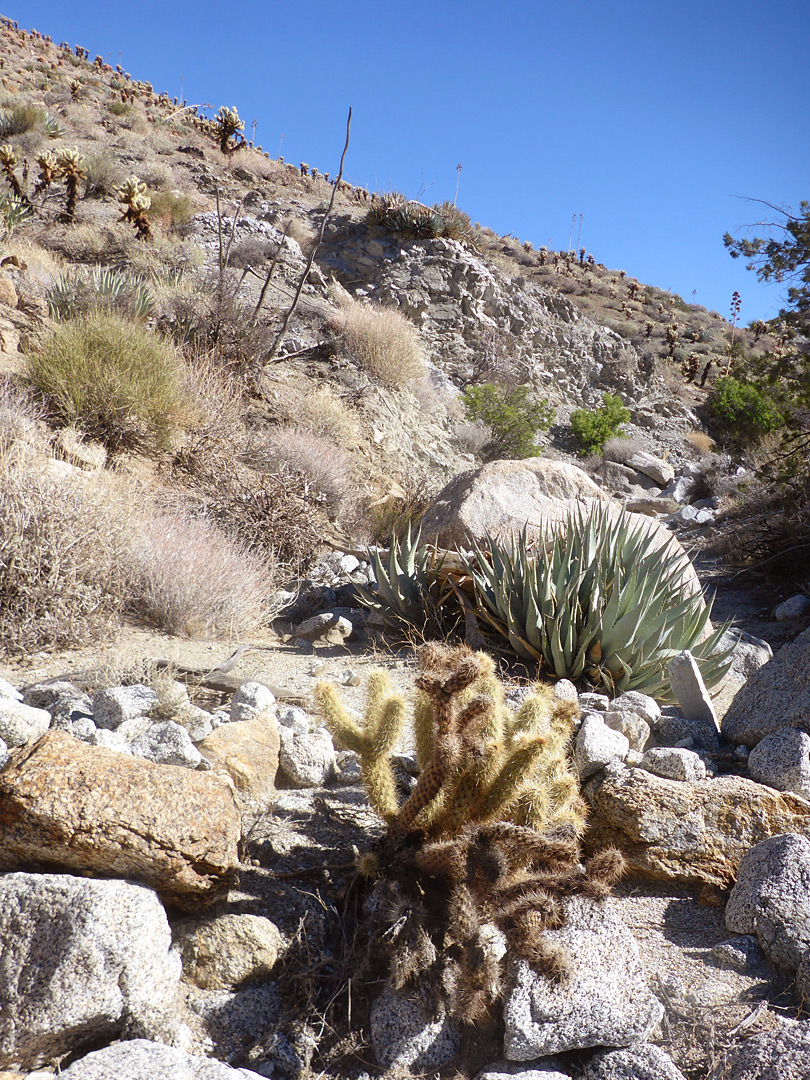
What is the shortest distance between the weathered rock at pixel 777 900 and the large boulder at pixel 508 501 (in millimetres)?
3969

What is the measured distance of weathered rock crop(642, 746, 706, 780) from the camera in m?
2.92

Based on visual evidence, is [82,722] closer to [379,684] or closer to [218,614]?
[379,684]

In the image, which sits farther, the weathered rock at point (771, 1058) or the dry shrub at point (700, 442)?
the dry shrub at point (700, 442)

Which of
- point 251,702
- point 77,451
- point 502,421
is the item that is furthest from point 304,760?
point 502,421

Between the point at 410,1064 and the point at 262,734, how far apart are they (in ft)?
4.35

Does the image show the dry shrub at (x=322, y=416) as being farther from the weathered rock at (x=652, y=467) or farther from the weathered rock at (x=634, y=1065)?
the weathered rock at (x=634, y=1065)

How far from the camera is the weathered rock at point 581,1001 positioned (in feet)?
5.80

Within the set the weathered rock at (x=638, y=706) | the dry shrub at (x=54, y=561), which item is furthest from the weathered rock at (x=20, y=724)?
the weathered rock at (x=638, y=706)

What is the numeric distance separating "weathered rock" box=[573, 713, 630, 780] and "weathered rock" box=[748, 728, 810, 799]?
583mm

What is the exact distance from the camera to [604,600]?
178 inches

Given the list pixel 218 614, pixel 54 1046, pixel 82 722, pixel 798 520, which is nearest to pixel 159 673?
pixel 82 722

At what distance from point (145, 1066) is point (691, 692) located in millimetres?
3097

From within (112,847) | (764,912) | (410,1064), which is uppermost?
(764,912)

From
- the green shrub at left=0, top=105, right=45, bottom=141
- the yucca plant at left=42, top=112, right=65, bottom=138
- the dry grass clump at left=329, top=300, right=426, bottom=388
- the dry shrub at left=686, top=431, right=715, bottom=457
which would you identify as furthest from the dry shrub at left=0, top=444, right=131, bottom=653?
the yucca plant at left=42, top=112, right=65, bottom=138
